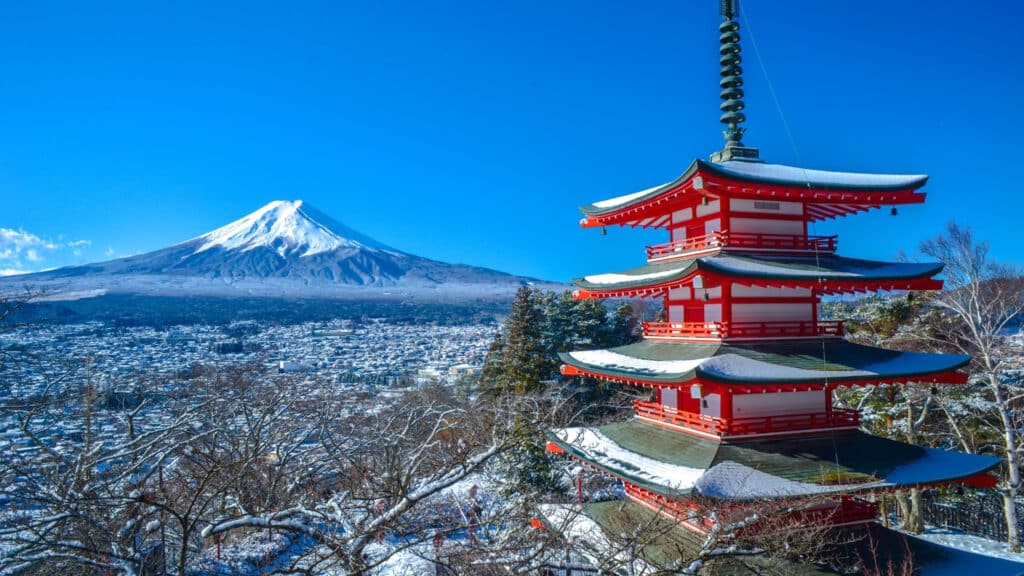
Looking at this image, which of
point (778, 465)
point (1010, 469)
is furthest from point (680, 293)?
point (1010, 469)

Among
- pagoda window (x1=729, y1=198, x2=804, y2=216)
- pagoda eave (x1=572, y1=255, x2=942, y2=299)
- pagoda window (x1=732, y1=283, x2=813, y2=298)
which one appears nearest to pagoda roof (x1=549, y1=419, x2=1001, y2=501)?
pagoda window (x1=732, y1=283, x2=813, y2=298)

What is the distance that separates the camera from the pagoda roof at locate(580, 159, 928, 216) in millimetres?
9712

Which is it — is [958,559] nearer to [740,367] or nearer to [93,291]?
[740,367]

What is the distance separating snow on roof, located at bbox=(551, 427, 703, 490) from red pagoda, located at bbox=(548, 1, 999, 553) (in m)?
0.04

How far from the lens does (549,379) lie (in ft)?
88.5

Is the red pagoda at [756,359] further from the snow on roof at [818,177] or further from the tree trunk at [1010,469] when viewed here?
the tree trunk at [1010,469]

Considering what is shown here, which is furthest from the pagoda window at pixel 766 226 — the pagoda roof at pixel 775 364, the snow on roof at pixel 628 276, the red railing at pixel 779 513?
the red railing at pixel 779 513

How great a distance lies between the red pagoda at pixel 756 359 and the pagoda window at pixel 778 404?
0.08ft

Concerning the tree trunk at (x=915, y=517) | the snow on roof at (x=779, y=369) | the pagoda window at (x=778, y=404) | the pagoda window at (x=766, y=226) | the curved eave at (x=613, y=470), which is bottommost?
the tree trunk at (x=915, y=517)

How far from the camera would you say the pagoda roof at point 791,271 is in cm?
947

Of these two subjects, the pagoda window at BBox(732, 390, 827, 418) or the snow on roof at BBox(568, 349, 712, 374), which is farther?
the pagoda window at BBox(732, 390, 827, 418)

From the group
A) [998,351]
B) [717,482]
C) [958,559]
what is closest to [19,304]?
[717,482]

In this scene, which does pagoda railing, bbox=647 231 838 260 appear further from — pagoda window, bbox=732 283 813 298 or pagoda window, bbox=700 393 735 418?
pagoda window, bbox=700 393 735 418

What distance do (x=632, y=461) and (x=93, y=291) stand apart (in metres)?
95.7
